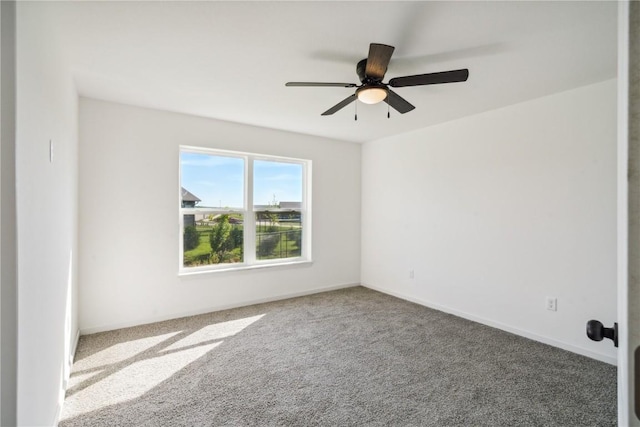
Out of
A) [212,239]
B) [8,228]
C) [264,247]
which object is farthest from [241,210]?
[8,228]

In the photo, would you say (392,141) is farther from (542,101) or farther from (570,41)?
(570,41)

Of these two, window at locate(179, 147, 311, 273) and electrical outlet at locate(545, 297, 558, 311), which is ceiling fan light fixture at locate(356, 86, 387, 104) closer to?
window at locate(179, 147, 311, 273)

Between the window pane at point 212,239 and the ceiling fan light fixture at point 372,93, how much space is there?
2.52 m

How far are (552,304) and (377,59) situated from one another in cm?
280

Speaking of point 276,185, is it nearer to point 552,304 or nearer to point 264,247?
point 264,247

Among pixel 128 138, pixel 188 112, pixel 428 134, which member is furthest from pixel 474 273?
pixel 128 138

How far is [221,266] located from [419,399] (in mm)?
2799

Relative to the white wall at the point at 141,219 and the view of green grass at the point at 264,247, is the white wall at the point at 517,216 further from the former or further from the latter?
the white wall at the point at 141,219

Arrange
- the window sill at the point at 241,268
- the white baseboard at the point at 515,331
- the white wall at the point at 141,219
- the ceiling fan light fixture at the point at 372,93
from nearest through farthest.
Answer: the ceiling fan light fixture at the point at 372,93 → the white baseboard at the point at 515,331 → the white wall at the point at 141,219 → the window sill at the point at 241,268

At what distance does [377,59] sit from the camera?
190 centimetres

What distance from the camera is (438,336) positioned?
307 centimetres

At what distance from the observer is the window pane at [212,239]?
3.77 m

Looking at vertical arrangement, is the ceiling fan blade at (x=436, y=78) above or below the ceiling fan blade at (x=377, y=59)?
below

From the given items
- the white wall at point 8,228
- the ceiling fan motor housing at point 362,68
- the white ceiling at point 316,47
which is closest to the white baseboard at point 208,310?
the white ceiling at point 316,47
